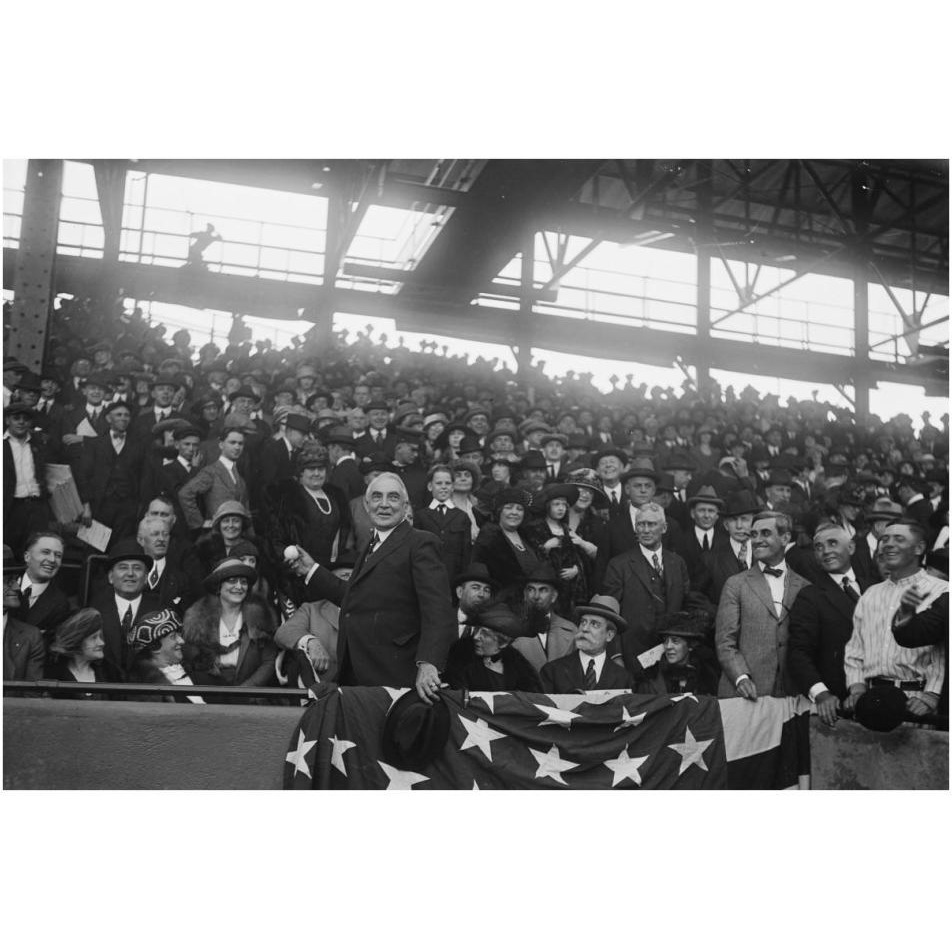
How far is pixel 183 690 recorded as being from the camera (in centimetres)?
495

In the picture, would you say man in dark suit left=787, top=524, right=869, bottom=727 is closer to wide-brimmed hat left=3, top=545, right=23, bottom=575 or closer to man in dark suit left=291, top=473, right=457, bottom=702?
man in dark suit left=291, top=473, right=457, bottom=702

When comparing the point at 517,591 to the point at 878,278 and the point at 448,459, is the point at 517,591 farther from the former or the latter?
the point at 878,278

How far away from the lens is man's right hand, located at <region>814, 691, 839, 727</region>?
5324 millimetres

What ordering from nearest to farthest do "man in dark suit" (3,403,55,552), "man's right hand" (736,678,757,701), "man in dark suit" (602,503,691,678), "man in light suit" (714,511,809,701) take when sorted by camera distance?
"man's right hand" (736,678,757,701) → "man in light suit" (714,511,809,701) → "man in dark suit" (602,503,691,678) → "man in dark suit" (3,403,55,552)

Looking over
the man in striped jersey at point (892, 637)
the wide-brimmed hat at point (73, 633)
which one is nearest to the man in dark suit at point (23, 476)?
the wide-brimmed hat at point (73, 633)

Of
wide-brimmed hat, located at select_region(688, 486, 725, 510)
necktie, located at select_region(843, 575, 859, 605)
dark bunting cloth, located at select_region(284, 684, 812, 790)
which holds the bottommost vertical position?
dark bunting cloth, located at select_region(284, 684, 812, 790)

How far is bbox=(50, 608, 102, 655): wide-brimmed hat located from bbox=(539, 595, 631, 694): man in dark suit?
231cm

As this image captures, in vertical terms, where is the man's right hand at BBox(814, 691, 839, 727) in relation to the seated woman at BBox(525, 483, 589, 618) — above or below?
below

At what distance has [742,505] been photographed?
23.5ft

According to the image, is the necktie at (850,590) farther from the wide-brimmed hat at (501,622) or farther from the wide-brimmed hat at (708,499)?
the wide-brimmed hat at (501,622)

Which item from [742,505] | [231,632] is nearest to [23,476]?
[231,632]

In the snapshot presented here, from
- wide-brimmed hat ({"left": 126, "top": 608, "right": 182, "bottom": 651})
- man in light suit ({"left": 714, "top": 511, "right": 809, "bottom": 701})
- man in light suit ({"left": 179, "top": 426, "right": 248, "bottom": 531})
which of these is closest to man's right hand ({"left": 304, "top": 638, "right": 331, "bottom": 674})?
wide-brimmed hat ({"left": 126, "top": 608, "right": 182, "bottom": 651})

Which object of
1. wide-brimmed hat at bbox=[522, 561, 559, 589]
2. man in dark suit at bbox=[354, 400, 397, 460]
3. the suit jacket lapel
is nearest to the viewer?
the suit jacket lapel

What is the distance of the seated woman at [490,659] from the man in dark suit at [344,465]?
6.42ft
